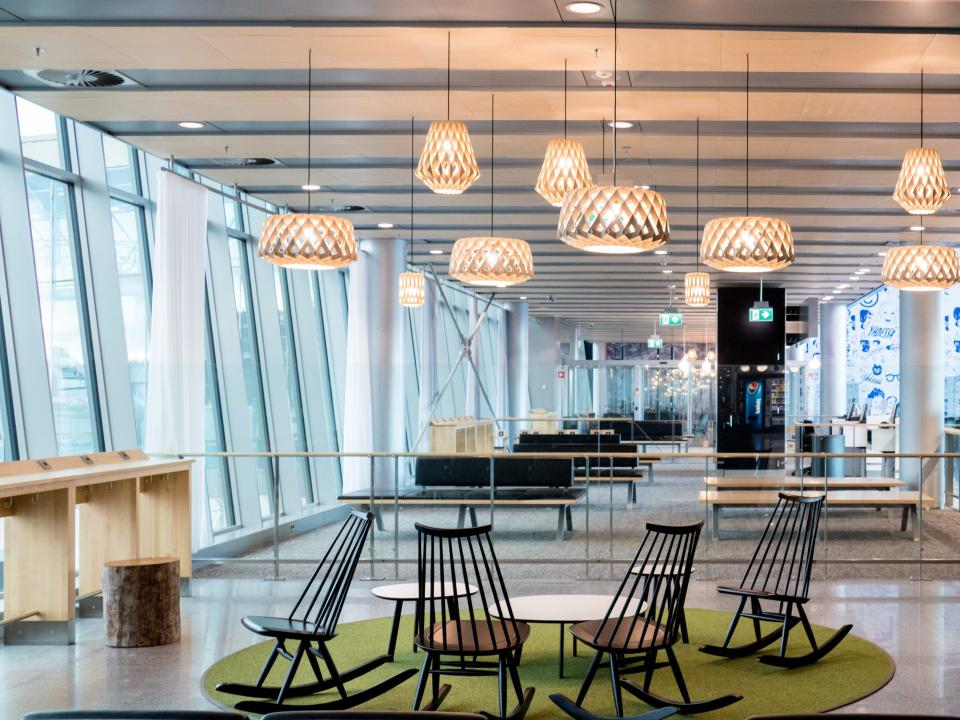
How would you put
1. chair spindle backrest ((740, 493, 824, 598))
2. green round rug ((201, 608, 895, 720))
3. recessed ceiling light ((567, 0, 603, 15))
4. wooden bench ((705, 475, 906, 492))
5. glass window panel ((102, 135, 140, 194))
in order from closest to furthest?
1. green round rug ((201, 608, 895, 720))
2. recessed ceiling light ((567, 0, 603, 15))
3. chair spindle backrest ((740, 493, 824, 598))
4. wooden bench ((705, 475, 906, 492))
5. glass window panel ((102, 135, 140, 194))

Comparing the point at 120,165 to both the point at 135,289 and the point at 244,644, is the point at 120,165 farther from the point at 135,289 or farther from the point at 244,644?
the point at 244,644

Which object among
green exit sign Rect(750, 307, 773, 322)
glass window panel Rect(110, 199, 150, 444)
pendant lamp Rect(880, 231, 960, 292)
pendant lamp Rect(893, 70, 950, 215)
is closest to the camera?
pendant lamp Rect(893, 70, 950, 215)

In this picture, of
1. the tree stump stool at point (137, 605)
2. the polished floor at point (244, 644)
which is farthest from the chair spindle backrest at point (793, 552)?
the tree stump stool at point (137, 605)

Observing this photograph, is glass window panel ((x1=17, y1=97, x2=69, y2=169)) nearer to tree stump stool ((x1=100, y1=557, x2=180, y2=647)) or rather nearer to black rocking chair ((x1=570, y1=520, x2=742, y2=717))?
tree stump stool ((x1=100, y1=557, x2=180, y2=647))

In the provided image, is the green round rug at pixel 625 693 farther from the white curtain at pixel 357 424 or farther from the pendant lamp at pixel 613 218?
the white curtain at pixel 357 424

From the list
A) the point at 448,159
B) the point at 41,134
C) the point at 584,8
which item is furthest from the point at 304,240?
the point at 41,134

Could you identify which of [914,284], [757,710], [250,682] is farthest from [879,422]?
[250,682]

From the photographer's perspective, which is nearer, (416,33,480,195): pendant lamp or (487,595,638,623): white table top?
(487,595,638,623): white table top

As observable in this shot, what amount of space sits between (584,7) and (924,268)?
290 cm

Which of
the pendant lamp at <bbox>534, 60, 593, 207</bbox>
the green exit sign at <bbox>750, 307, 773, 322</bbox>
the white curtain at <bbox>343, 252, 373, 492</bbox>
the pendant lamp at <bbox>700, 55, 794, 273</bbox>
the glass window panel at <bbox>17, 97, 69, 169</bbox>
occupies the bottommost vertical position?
the white curtain at <bbox>343, 252, 373, 492</bbox>

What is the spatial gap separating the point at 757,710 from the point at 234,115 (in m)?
5.54

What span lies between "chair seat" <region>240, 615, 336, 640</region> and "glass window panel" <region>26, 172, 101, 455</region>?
382 centimetres

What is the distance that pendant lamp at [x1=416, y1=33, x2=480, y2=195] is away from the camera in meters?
6.41

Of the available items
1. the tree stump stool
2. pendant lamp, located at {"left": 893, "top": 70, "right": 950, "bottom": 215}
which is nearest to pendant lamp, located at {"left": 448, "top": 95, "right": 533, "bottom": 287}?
pendant lamp, located at {"left": 893, "top": 70, "right": 950, "bottom": 215}
